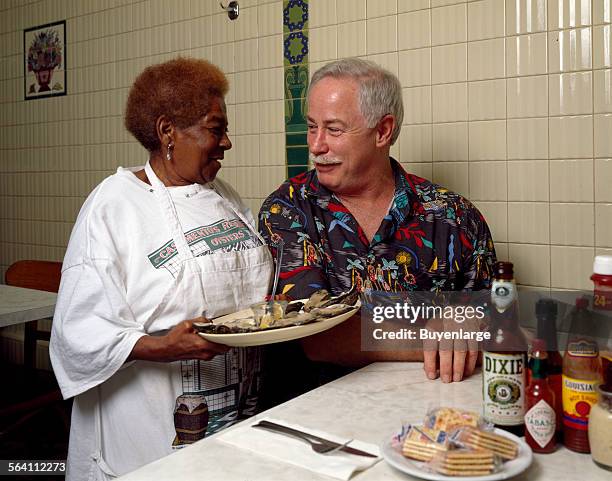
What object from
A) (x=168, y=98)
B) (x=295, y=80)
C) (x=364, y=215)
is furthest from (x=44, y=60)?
(x=364, y=215)

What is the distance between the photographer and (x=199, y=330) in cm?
134

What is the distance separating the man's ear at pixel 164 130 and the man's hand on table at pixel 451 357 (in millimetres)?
847

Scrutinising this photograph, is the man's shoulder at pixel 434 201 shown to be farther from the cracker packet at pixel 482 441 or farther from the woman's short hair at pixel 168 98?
the cracker packet at pixel 482 441

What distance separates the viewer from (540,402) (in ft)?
3.08

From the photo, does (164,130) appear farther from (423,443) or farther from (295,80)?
(295,80)

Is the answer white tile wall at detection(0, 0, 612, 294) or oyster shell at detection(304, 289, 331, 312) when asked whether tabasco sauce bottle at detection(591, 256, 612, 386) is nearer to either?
oyster shell at detection(304, 289, 331, 312)

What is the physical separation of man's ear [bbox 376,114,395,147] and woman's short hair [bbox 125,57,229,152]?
489 millimetres

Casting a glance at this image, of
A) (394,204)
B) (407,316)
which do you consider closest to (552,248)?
(394,204)

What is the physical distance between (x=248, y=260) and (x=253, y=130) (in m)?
1.39

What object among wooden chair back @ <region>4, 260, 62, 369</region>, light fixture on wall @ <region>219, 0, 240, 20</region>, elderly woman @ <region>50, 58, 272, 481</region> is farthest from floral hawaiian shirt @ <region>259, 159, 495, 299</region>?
wooden chair back @ <region>4, 260, 62, 369</region>

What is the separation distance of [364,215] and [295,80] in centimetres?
114

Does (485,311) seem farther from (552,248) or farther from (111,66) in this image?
(111,66)

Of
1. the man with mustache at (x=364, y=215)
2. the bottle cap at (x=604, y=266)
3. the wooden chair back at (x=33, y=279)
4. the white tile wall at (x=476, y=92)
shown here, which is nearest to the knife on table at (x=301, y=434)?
the bottle cap at (x=604, y=266)

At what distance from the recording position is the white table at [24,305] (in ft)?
7.65
